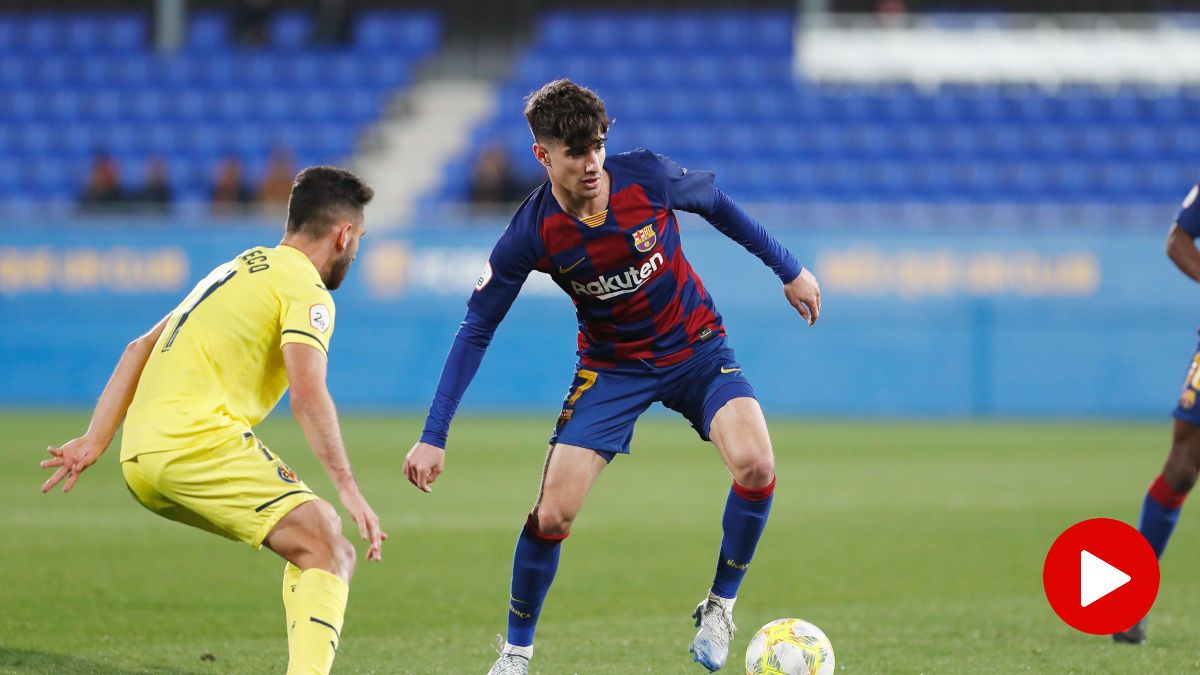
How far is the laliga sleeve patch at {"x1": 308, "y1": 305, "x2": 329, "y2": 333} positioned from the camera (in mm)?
4637

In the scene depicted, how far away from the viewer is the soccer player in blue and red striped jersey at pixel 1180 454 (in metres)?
6.30

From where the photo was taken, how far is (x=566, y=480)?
549 centimetres

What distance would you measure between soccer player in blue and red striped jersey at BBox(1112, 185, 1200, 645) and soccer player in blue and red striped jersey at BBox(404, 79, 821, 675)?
1.84 m

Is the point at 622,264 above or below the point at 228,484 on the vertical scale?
above

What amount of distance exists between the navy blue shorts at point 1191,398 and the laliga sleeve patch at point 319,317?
12.6 feet

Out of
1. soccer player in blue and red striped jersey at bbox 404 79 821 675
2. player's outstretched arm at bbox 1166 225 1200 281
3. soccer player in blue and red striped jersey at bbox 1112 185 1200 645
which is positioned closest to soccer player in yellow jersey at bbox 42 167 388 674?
soccer player in blue and red striped jersey at bbox 404 79 821 675

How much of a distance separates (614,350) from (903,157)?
16777mm

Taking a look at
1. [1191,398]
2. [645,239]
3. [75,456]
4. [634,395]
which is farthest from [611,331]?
[1191,398]

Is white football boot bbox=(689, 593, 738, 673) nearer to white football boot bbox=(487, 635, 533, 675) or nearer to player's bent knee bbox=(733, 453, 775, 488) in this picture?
player's bent knee bbox=(733, 453, 775, 488)

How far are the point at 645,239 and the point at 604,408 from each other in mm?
687

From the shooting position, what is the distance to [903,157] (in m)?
21.7

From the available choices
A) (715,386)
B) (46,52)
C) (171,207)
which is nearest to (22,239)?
(171,207)

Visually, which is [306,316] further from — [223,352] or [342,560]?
[342,560]

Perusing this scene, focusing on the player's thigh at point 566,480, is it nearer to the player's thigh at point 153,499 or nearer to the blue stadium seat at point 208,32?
the player's thigh at point 153,499
